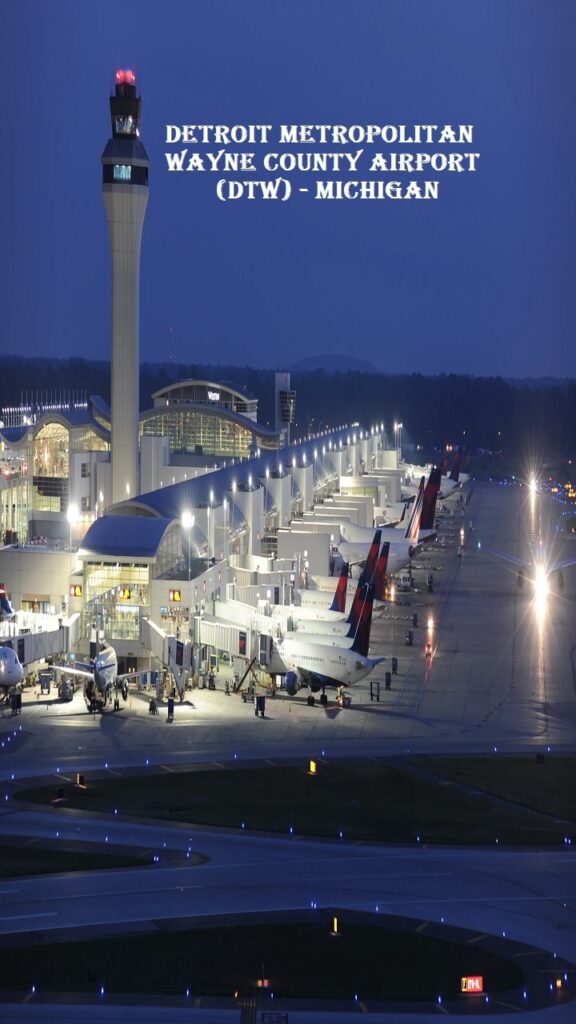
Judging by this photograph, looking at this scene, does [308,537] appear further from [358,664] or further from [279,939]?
[279,939]

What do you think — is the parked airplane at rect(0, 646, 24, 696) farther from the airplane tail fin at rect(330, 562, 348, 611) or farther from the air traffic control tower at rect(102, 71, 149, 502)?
the air traffic control tower at rect(102, 71, 149, 502)

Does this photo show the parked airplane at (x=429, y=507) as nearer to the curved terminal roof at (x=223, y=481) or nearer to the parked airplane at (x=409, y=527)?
the parked airplane at (x=409, y=527)

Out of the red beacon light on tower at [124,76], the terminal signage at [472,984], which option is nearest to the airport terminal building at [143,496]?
the red beacon light on tower at [124,76]

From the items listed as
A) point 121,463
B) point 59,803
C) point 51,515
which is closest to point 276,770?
point 59,803

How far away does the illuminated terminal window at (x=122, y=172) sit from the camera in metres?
101

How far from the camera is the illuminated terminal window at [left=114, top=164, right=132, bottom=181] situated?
101m

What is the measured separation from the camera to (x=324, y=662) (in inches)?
2677

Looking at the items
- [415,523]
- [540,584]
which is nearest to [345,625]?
[540,584]

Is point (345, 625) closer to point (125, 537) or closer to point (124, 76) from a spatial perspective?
point (125, 537)

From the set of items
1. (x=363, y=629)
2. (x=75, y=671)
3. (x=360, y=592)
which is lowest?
(x=75, y=671)

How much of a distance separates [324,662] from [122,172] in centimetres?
4417

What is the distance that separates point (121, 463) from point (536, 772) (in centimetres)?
5460

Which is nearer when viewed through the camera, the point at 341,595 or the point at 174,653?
the point at 174,653

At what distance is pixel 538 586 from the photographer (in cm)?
10525
